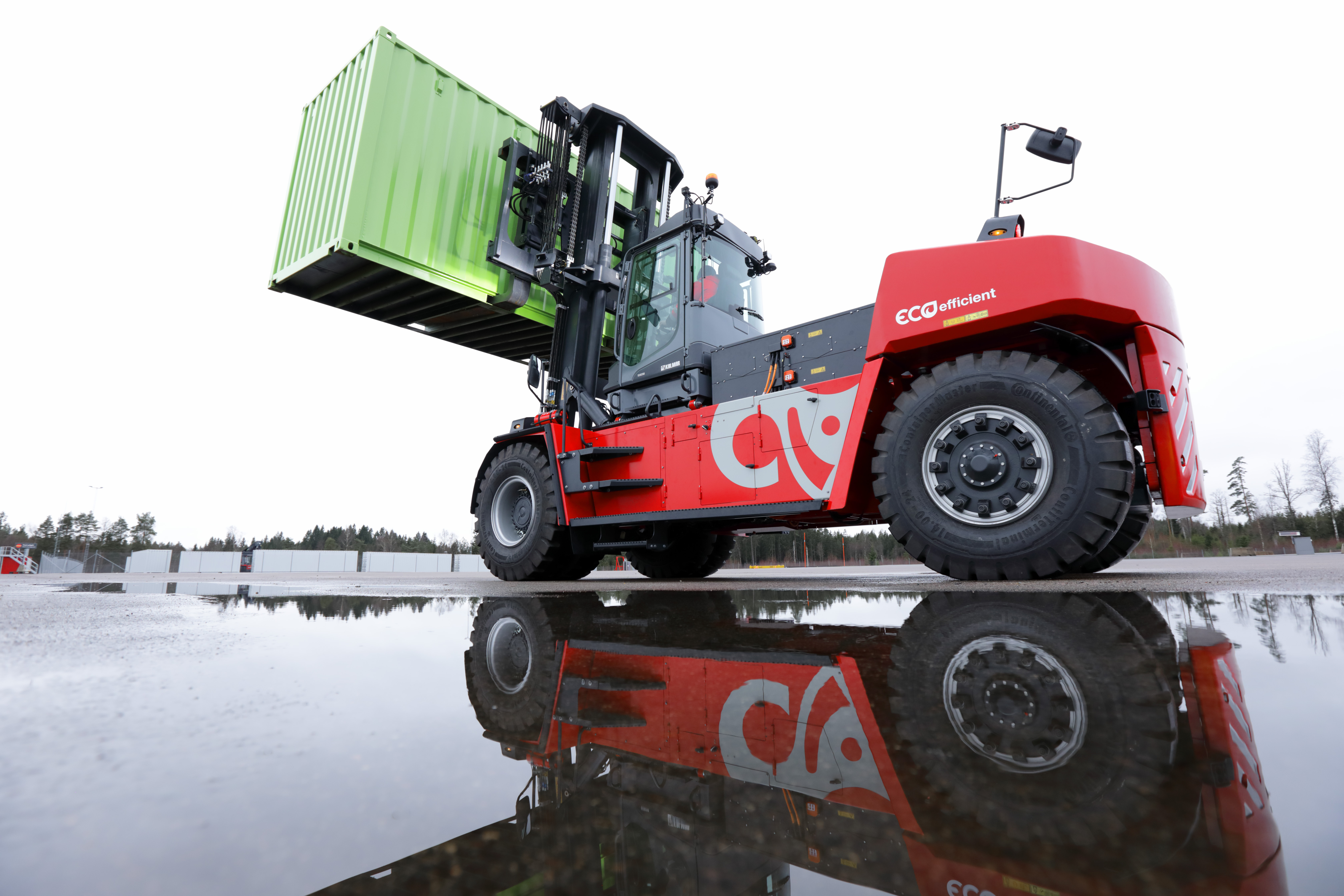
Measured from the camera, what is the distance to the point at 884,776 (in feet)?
2.36

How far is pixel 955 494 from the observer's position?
3.39 m

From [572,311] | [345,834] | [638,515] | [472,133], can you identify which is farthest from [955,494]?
Result: [472,133]

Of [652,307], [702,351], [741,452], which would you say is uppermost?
[652,307]

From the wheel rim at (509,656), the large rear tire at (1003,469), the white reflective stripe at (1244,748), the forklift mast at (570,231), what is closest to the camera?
the white reflective stripe at (1244,748)

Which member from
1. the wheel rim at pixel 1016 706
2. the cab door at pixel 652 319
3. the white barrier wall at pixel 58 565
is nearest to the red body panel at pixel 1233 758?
the wheel rim at pixel 1016 706

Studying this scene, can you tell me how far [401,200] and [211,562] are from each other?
89.2ft

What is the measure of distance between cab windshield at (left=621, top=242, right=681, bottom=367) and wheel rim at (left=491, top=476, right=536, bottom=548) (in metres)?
1.77

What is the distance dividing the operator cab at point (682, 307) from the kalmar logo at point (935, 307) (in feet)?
6.66

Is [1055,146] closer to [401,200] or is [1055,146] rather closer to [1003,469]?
[1003,469]

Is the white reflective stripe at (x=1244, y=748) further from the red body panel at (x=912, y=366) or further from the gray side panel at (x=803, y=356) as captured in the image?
the gray side panel at (x=803, y=356)

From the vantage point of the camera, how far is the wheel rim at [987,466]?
3.19 meters

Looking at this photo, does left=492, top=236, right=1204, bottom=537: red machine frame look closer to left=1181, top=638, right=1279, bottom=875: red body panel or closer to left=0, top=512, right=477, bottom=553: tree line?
left=1181, top=638, right=1279, bottom=875: red body panel

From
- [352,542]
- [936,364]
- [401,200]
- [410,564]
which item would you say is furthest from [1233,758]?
[352,542]

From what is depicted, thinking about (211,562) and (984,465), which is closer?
(984,465)
